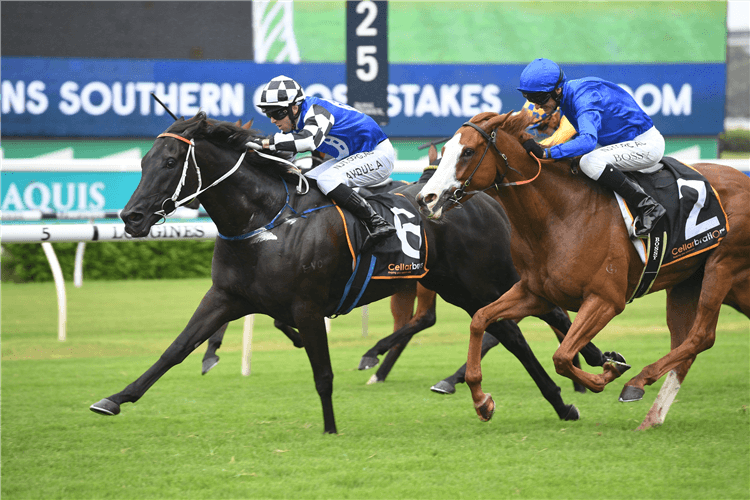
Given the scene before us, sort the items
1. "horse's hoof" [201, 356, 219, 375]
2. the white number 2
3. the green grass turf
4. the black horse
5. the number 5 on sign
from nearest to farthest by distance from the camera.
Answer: the green grass turf
the black horse
the white number 2
"horse's hoof" [201, 356, 219, 375]
the number 5 on sign

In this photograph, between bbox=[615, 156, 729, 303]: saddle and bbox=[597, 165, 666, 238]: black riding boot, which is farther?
bbox=[615, 156, 729, 303]: saddle

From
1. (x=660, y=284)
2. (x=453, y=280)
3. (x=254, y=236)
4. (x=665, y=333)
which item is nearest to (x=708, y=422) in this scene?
(x=660, y=284)

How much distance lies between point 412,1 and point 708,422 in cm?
1353

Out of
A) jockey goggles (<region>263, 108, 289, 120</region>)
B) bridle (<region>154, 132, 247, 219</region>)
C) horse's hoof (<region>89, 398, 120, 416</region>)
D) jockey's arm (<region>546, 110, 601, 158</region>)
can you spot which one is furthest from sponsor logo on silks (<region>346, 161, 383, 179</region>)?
horse's hoof (<region>89, 398, 120, 416</region>)

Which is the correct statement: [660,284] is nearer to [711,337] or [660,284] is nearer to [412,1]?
[711,337]

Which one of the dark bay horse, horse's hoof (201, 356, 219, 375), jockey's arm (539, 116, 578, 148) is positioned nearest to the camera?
the dark bay horse

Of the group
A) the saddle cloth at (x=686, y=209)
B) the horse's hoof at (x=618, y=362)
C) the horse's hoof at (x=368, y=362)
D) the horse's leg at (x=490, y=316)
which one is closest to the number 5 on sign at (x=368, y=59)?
the horse's hoof at (x=368, y=362)

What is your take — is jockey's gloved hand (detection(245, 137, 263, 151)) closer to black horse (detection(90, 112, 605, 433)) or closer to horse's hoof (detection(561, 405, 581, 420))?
black horse (detection(90, 112, 605, 433))

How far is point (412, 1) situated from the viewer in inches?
653

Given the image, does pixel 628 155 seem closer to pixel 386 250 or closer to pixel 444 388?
pixel 386 250

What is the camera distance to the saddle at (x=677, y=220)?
422cm

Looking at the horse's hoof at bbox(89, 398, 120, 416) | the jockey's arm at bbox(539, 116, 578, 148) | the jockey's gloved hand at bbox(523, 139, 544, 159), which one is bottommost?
the horse's hoof at bbox(89, 398, 120, 416)

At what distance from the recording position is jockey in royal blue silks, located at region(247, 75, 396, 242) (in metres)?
4.38

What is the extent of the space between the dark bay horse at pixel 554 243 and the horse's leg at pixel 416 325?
1.91 metres
